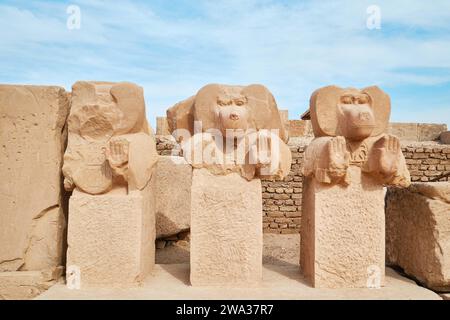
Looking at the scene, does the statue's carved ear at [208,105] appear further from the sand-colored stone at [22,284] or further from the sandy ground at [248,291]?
the sand-colored stone at [22,284]

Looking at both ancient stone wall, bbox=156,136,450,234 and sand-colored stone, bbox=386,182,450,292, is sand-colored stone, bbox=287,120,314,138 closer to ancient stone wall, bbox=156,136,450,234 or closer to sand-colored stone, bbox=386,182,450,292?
ancient stone wall, bbox=156,136,450,234

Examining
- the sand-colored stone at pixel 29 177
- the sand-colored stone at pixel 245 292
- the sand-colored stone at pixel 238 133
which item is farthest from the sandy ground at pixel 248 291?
the sand-colored stone at pixel 238 133

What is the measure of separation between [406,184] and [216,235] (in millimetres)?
1496

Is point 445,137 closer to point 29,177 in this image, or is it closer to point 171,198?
point 171,198

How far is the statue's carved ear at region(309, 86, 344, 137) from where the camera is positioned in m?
3.07

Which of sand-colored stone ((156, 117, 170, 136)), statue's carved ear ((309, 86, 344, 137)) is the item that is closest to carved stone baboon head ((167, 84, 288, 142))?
statue's carved ear ((309, 86, 344, 137))

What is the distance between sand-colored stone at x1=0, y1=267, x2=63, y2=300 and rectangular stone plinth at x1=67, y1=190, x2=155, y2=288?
0.46m

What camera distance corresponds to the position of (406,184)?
295 centimetres

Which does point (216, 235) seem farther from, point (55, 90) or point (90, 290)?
point (55, 90)

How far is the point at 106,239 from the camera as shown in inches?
112

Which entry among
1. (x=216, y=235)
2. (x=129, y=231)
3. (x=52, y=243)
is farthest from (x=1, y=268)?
(x=216, y=235)

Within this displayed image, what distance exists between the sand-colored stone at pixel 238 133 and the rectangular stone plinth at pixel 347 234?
425 millimetres

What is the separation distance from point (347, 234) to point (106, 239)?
1.79m
